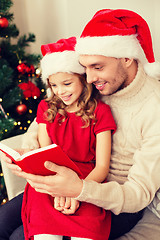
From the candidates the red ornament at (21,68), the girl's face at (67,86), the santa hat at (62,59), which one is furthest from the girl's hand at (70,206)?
the red ornament at (21,68)

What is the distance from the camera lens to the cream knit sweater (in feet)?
3.15

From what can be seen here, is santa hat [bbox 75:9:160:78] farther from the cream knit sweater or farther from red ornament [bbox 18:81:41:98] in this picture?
red ornament [bbox 18:81:41:98]

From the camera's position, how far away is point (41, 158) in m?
0.81

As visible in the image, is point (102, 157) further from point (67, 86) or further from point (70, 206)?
point (67, 86)

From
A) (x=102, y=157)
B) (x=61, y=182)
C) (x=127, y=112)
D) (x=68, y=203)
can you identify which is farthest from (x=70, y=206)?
(x=127, y=112)

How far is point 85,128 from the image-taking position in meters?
1.23

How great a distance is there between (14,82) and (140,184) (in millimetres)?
1503

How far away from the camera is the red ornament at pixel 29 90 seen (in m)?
2.06

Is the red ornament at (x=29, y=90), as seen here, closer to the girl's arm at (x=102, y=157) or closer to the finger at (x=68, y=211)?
the girl's arm at (x=102, y=157)

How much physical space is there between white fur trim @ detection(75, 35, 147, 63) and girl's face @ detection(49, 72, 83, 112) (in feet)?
0.64

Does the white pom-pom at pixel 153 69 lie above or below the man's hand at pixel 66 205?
above

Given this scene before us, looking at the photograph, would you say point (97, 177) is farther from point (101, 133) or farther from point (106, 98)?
point (106, 98)

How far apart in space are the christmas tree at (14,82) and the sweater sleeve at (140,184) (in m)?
1.14

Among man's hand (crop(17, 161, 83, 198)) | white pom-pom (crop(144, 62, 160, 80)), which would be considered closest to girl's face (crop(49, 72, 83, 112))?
→ white pom-pom (crop(144, 62, 160, 80))
